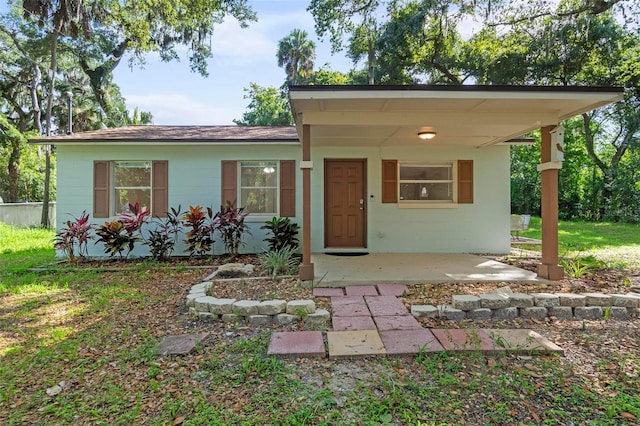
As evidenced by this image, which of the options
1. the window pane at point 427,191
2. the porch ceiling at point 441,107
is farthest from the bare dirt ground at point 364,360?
the window pane at point 427,191

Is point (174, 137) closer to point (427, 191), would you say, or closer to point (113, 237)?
point (113, 237)

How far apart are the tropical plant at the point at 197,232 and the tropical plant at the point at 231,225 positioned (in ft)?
0.66

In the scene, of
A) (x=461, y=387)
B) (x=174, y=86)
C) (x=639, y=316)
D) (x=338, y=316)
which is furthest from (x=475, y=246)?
(x=174, y=86)

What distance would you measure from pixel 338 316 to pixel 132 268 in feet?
14.6

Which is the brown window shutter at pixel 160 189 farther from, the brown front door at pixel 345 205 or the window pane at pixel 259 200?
the brown front door at pixel 345 205

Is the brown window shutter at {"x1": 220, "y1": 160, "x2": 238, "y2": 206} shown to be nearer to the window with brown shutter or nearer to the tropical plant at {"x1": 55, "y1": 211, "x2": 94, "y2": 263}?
the window with brown shutter

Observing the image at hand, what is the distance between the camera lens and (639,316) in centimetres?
354

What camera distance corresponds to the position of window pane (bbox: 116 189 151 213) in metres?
7.27

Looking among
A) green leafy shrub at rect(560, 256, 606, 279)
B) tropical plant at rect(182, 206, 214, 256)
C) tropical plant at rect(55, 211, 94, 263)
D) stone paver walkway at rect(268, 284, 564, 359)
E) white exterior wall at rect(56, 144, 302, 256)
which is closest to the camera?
stone paver walkway at rect(268, 284, 564, 359)

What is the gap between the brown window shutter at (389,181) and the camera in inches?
282

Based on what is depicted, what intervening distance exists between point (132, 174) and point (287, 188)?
3.36 metres

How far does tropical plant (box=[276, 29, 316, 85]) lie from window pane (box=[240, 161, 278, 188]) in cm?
1517

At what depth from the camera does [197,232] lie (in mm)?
6523

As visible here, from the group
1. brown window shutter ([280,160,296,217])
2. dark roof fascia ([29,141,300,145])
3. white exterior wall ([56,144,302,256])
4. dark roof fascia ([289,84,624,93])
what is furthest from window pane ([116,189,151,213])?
dark roof fascia ([289,84,624,93])
